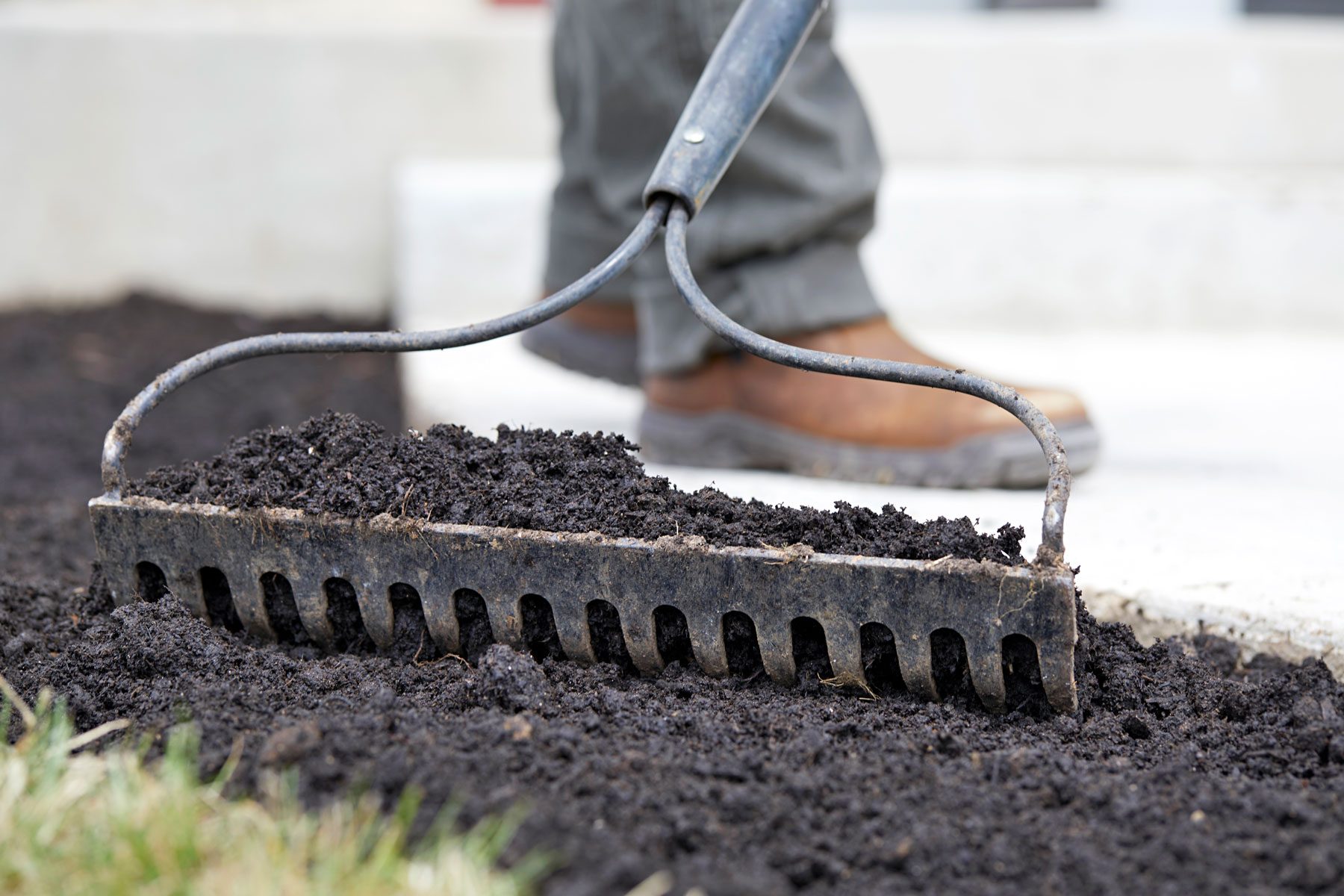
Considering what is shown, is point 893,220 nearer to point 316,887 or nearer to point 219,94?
point 219,94

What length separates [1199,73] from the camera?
3662 mm

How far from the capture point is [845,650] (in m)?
1.20

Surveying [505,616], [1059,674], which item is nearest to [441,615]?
[505,616]

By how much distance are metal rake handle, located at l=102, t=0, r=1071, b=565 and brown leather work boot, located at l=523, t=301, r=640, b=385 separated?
0.98 meters

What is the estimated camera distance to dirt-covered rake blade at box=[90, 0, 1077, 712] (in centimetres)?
116

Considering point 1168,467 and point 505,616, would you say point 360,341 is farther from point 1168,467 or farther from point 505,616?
point 1168,467

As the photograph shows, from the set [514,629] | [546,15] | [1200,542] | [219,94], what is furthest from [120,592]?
[546,15]

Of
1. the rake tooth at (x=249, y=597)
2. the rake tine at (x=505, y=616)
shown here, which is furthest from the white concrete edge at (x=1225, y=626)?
the rake tooth at (x=249, y=597)

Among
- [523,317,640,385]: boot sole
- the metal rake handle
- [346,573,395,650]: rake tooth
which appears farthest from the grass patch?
[523,317,640,385]: boot sole

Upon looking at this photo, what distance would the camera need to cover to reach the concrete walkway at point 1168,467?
1.45 m

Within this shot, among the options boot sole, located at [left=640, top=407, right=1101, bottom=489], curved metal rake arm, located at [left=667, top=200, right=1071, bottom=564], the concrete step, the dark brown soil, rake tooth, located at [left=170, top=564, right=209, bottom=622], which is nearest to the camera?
the dark brown soil

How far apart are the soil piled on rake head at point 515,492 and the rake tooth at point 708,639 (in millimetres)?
75

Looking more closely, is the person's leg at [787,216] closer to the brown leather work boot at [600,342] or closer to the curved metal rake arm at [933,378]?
the brown leather work boot at [600,342]

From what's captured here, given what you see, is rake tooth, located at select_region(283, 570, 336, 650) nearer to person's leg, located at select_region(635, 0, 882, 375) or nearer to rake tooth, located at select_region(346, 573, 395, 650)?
rake tooth, located at select_region(346, 573, 395, 650)
